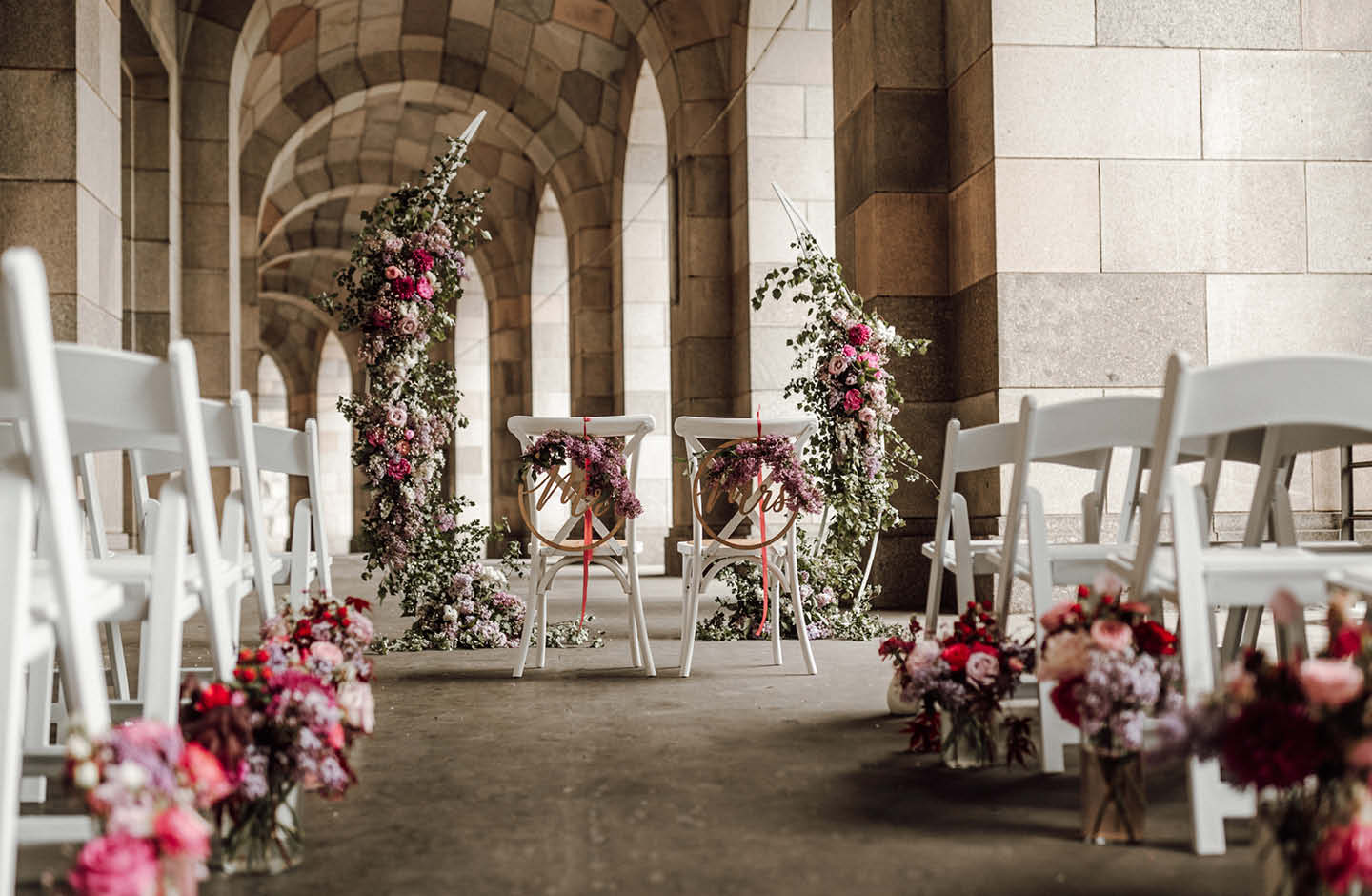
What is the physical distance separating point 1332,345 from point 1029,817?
12.3 ft

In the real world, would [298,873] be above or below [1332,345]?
below

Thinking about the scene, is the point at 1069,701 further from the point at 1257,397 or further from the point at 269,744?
the point at 269,744

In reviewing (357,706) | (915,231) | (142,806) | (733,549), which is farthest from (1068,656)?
(915,231)

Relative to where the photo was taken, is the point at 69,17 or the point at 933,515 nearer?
the point at 69,17

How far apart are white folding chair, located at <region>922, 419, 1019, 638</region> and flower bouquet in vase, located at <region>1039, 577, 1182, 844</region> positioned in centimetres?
69

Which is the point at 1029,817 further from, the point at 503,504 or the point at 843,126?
the point at 503,504

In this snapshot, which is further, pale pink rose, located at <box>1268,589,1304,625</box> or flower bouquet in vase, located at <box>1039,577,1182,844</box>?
flower bouquet in vase, located at <box>1039,577,1182,844</box>

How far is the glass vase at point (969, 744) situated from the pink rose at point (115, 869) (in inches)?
61.2

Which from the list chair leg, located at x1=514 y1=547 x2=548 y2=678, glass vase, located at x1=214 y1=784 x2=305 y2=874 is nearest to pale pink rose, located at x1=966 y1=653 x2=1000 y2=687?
glass vase, located at x1=214 y1=784 x2=305 y2=874

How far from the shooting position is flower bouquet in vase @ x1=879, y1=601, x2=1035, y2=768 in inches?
92.5

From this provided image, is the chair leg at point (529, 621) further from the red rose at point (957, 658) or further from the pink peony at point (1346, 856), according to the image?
the pink peony at point (1346, 856)

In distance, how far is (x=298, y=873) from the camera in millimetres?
1831

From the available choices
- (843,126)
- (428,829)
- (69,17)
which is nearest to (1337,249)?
(843,126)

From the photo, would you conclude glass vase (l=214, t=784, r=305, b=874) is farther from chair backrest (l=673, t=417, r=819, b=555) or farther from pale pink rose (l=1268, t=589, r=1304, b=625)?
chair backrest (l=673, t=417, r=819, b=555)
